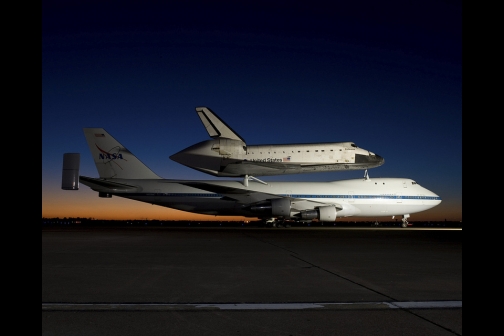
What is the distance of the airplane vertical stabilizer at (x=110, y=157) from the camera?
124 ft

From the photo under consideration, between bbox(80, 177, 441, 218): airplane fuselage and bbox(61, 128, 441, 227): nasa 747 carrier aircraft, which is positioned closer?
bbox(61, 128, 441, 227): nasa 747 carrier aircraft

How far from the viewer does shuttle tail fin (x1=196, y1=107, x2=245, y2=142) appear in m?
27.8

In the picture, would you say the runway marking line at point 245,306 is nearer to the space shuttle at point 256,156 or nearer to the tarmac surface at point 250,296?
the tarmac surface at point 250,296

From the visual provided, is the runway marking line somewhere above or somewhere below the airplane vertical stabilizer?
below

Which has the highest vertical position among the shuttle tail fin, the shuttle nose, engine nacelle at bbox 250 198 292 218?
the shuttle tail fin

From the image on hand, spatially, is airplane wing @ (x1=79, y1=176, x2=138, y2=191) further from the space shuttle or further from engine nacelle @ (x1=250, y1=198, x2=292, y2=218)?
the space shuttle

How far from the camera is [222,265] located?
1137cm

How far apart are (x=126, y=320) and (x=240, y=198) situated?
3286 cm

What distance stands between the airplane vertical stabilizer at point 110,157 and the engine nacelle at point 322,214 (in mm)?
14955

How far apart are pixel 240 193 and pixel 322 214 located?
7440mm

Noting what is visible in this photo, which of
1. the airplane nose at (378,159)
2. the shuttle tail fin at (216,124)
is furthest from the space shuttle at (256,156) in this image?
the airplane nose at (378,159)

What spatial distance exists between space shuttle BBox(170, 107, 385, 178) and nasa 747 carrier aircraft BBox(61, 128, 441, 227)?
822cm

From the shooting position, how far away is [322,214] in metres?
36.3

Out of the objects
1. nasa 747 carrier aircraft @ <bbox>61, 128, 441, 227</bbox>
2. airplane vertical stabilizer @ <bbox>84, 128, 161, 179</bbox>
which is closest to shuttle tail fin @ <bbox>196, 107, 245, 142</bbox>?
nasa 747 carrier aircraft @ <bbox>61, 128, 441, 227</bbox>
